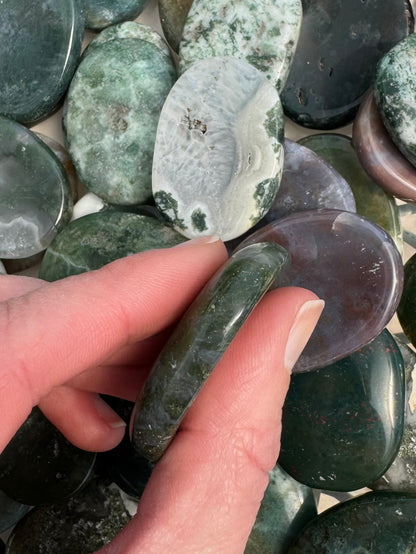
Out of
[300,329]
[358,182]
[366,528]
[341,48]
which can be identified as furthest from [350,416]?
[341,48]

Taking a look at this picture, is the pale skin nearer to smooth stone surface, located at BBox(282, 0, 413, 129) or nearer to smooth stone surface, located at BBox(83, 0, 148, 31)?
smooth stone surface, located at BBox(282, 0, 413, 129)

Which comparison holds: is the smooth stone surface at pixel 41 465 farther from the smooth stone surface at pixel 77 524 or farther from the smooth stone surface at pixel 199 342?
the smooth stone surface at pixel 199 342

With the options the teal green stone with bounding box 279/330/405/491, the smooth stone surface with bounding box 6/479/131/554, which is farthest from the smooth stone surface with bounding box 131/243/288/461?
the smooth stone surface with bounding box 6/479/131/554

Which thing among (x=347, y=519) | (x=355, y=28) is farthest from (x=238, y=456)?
(x=355, y=28)

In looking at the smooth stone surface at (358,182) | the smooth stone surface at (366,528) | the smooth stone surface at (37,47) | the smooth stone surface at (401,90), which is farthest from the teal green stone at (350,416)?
the smooth stone surface at (37,47)

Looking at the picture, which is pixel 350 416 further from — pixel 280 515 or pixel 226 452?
pixel 226 452
